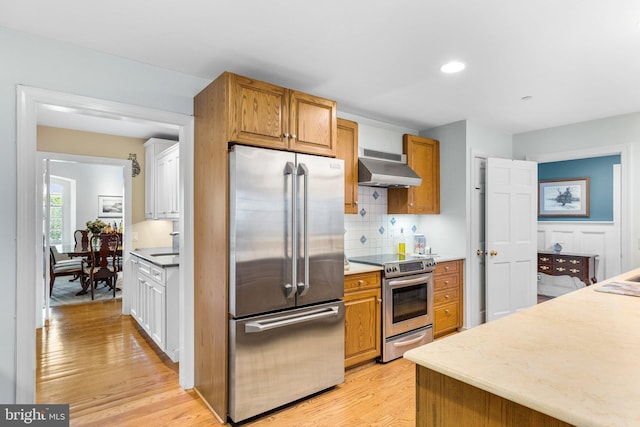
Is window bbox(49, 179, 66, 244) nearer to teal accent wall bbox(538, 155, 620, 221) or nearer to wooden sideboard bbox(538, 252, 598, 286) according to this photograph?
wooden sideboard bbox(538, 252, 598, 286)

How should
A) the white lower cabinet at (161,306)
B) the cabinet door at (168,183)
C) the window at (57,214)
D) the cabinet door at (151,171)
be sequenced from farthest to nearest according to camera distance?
the window at (57,214)
the cabinet door at (151,171)
the cabinet door at (168,183)
the white lower cabinet at (161,306)

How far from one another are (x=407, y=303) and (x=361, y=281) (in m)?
0.66

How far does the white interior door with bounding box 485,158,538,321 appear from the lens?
3961mm

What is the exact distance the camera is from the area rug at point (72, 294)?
5281 millimetres

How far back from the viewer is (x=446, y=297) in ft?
12.6

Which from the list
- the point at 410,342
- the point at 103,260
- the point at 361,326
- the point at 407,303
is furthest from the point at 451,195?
the point at 103,260

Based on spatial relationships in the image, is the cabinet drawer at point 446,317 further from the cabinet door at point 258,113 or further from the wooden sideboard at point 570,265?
the cabinet door at point 258,113

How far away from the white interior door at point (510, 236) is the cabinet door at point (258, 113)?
8.62ft

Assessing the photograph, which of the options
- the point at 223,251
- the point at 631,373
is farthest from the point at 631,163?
the point at 223,251

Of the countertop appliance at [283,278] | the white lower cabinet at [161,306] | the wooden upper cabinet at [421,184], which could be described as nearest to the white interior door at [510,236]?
the wooden upper cabinet at [421,184]

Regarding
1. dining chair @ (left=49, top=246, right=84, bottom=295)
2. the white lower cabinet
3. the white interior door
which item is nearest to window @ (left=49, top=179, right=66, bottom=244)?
dining chair @ (left=49, top=246, right=84, bottom=295)

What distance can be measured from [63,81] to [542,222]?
6.62 m

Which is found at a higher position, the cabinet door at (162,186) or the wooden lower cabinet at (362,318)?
the cabinet door at (162,186)

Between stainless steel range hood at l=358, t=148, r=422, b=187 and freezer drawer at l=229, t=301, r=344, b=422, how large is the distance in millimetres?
1300
